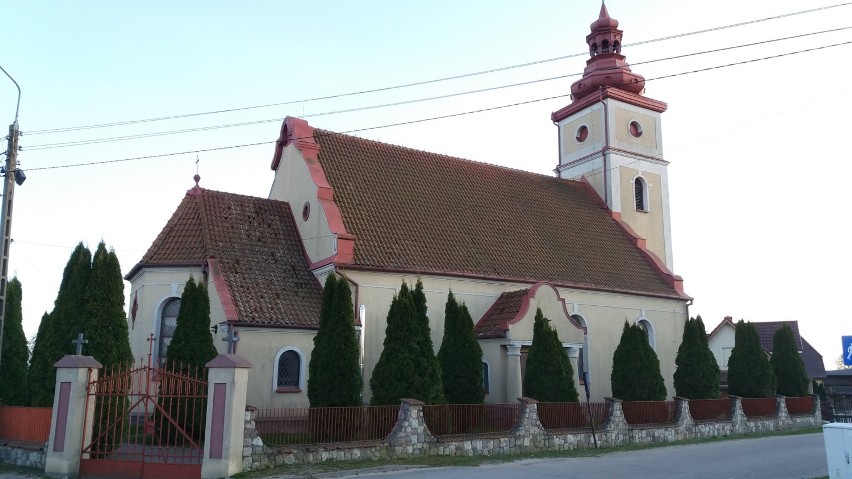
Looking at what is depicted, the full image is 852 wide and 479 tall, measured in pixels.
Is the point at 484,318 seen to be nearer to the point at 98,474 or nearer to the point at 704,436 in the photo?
the point at 704,436

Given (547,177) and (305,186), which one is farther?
(547,177)

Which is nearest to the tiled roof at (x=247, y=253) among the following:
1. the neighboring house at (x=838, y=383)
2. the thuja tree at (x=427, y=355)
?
the thuja tree at (x=427, y=355)

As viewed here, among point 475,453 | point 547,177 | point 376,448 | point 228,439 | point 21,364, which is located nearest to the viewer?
point 228,439

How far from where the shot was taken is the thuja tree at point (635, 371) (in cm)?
2350

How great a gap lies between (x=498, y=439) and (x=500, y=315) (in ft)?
19.5

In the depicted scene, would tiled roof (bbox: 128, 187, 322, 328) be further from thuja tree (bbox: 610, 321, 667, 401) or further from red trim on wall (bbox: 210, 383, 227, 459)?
thuja tree (bbox: 610, 321, 667, 401)

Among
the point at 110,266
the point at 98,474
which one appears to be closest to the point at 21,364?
the point at 110,266

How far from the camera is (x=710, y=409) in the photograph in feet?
79.8

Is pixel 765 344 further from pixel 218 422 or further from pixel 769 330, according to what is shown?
pixel 218 422

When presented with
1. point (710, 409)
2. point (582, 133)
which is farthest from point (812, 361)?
point (710, 409)

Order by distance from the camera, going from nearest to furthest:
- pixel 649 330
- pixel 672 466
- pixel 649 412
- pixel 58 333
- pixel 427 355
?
pixel 672 466 < pixel 58 333 < pixel 427 355 < pixel 649 412 < pixel 649 330

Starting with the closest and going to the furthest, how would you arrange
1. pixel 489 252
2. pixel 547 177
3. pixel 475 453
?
pixel 475 453, pixel 489 252, pixel 547 177

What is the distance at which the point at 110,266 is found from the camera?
16578 mm

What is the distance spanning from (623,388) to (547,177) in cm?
1120
